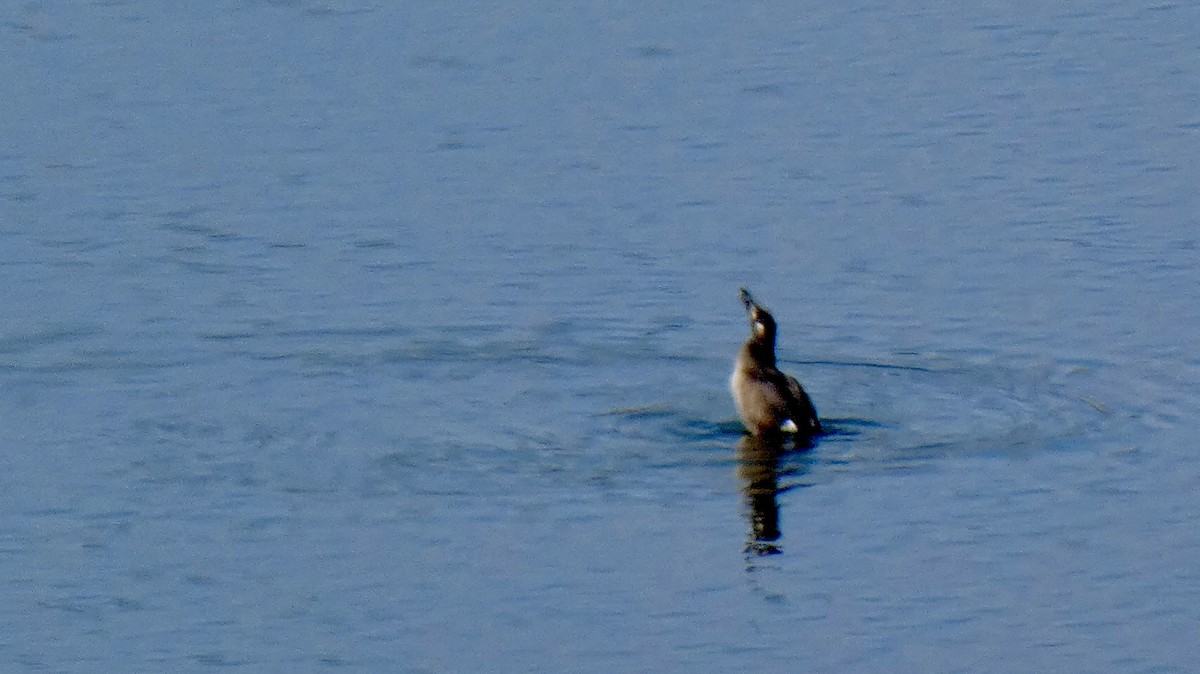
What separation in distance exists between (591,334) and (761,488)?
2747mm

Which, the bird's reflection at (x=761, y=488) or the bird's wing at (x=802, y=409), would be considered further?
the bird's wing at (x=802, y=409)

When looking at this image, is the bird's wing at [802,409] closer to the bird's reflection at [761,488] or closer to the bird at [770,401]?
the bird at [770,401]

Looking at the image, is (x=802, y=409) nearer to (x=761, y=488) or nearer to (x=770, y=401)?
(x=770, y=401)

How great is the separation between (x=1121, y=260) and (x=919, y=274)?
4.62 ft

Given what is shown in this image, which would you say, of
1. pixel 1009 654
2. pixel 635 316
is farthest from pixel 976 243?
pixel 1009 654

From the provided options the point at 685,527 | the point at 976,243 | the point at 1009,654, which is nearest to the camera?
the point at 1009,654

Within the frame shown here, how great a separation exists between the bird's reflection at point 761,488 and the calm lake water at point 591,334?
53 millimetres

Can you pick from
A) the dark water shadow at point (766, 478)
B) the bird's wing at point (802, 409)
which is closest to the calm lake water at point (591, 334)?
the dark water shadow at point (766, 478)

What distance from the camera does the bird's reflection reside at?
12477 mm

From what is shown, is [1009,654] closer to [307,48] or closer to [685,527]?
[685,527]

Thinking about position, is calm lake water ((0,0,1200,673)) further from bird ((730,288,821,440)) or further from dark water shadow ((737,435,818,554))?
bird ((730,288,821,440))

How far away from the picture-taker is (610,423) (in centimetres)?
1448

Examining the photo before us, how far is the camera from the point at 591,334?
16.0 metres

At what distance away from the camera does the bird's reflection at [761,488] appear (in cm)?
1248
